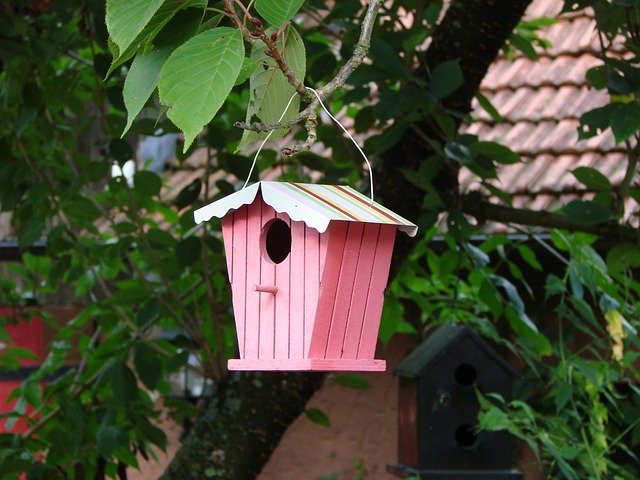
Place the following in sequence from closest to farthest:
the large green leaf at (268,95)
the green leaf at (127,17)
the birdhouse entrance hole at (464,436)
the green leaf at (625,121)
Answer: the green leaf at (127,17)
the large green leaf at (268,95)
the green leaf at (625,121)
the birdhouse entrance hole at (464,436)

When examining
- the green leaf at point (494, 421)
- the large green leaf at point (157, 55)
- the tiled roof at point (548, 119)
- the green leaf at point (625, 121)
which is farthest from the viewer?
the tiled roof at point (548, 119)

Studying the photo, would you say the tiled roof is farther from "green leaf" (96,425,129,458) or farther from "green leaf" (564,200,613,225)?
"green leaf" (96,425,129,458)

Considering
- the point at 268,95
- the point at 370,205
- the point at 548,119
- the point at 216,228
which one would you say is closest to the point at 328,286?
the point at 370,205

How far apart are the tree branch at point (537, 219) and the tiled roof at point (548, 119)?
66cm

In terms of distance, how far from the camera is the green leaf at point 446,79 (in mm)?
2068

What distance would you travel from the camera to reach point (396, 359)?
161 inches

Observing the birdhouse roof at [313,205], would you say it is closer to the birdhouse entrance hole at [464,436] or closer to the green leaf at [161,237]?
the birdhouse entrance hole at [464,436]

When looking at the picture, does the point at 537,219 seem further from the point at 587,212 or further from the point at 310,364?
the point at 310,364

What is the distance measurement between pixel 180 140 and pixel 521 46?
4.67 ft

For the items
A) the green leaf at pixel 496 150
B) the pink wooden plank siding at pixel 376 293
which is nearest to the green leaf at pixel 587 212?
the green leaf at pixel 496 150

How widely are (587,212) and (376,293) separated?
938mm

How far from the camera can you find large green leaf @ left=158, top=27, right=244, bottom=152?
844 mm

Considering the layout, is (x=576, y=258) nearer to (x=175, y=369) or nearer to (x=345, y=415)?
(x=175, y=369)

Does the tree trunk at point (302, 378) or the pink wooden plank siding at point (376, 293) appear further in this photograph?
the tree trunk at point (302, 378)
